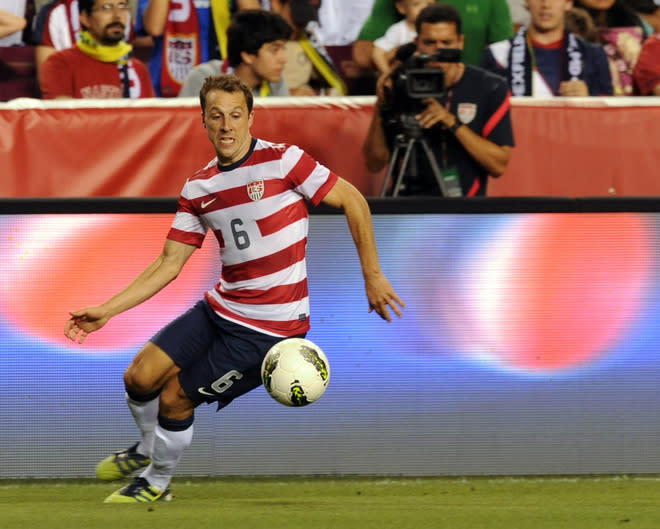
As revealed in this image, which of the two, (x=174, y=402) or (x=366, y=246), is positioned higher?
(x=366, y=246)

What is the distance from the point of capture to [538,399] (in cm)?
645

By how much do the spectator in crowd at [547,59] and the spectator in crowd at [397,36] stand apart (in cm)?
59

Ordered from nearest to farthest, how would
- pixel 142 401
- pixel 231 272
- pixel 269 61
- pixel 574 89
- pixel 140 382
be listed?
pixel 231 272
pixel 140 382
pixel 142 401
pixel 269 61
pixel 574 89

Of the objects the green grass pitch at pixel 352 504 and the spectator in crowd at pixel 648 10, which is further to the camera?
the spectator in crowd at pixel 648 10

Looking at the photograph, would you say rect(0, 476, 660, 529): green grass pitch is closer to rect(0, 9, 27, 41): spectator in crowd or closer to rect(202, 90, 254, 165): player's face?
rect(202, 90, 254, 165): player's face

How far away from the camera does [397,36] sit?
28.3ft

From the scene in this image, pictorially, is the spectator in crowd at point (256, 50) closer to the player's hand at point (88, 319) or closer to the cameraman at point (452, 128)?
the cameraman at point (452, 128)

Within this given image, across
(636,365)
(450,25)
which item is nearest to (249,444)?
(636,365)

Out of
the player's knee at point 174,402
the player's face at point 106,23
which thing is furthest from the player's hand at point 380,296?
the player's face at point 106,23

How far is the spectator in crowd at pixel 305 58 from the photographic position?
28.4 ft

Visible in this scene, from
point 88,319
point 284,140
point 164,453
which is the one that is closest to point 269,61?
point 284,140

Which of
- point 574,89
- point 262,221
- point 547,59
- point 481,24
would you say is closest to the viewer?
point 262,221

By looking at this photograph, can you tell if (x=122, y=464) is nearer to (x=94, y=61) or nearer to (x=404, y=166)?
(x=404, y=166)

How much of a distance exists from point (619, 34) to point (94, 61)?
12.7ft
